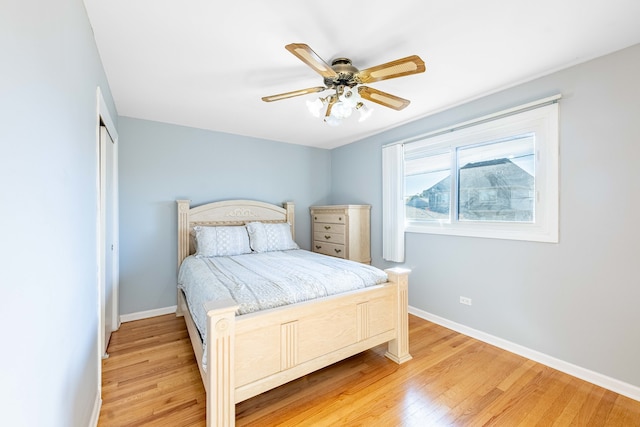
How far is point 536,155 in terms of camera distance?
2.27 meters

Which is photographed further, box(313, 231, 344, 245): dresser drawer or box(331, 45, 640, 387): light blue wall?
box(313, 231, 344, 245): dresser drawer

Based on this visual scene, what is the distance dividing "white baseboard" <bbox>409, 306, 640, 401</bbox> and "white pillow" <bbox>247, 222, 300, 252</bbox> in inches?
78.6

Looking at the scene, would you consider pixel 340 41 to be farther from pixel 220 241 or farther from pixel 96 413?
pixel 96 413

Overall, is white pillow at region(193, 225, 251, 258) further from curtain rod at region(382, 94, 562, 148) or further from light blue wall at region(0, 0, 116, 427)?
curtain rod at region(382, 94, 562, 148)

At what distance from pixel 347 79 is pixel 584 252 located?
7.07 ft

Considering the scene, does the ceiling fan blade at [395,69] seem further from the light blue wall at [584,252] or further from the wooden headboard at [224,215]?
the wooden headboard at [224,215]

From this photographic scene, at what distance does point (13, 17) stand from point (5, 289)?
709 mm

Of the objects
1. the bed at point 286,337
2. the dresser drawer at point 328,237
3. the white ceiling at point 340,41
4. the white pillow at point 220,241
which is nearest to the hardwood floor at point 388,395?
the bed at point 286,337

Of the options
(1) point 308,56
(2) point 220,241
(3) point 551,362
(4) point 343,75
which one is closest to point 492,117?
(4) point 343,75

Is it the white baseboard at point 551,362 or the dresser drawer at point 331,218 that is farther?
the dresser drawer at point 331,218

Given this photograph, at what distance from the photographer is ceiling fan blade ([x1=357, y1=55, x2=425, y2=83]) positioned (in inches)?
57.3

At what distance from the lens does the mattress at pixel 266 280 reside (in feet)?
5.83

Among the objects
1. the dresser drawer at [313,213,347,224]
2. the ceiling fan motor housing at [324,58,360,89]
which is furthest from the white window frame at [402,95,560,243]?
the ceiling fan motor housing at [324,58,360,89]

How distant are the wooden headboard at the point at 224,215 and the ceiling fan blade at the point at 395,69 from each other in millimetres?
2482
